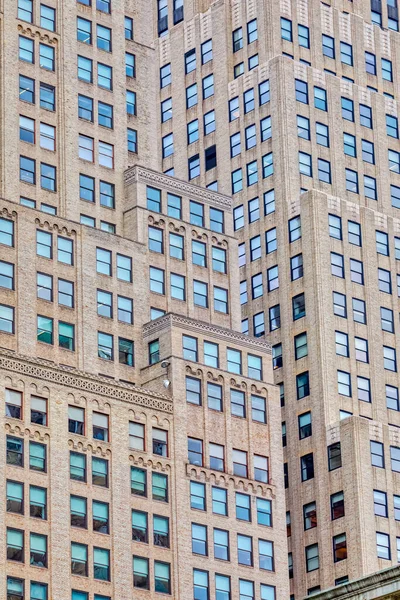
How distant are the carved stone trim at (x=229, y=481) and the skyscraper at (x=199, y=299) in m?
0.18

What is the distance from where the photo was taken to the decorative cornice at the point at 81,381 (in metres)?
122

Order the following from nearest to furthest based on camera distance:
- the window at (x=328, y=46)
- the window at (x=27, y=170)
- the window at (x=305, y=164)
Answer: the window at (x=27, y=170)
the window at (x=305, y=164)
the window at (x=328, y=46)

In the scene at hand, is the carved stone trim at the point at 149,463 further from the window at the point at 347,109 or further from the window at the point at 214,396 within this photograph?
the window at the point at 347,109

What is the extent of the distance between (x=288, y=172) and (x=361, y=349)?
15.8 metres

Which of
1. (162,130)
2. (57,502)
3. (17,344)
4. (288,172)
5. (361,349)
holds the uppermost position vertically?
(162,130)

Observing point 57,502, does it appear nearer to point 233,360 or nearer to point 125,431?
point 125,431

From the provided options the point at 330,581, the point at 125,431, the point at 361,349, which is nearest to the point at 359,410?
the point at 361,349

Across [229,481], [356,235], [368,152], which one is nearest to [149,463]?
[229,481]

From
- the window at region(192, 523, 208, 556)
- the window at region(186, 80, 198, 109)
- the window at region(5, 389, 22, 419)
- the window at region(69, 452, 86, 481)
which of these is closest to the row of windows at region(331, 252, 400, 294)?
the window at region(186, 80, 198, 109)

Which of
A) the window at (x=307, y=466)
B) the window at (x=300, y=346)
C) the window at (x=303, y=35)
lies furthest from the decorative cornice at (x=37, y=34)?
the window at (x=307, y=466)

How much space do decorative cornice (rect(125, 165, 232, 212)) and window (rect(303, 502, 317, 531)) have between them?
22.4m

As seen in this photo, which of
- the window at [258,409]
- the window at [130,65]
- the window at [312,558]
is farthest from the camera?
the window at [312,558]

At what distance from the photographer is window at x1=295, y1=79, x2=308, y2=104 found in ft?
540

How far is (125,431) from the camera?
5002 inches
